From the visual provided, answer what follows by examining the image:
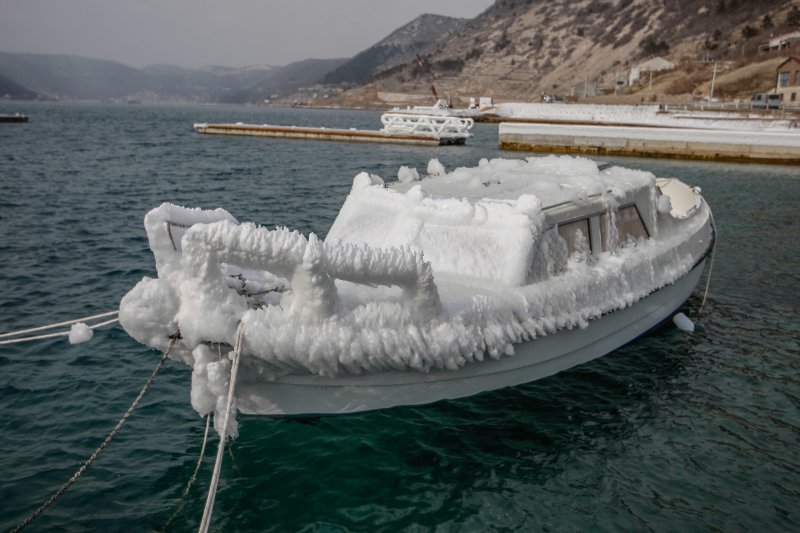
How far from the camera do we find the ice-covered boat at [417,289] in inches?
231

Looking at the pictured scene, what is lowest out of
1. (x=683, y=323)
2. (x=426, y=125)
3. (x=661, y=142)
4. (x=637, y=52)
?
(x=683, y=323)

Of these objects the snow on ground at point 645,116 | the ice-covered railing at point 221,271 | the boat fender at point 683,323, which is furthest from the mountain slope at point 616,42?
the ice-covered railing at point 221,271

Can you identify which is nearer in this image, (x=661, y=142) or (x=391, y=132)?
(x=661, y=142)

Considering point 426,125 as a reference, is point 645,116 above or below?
above

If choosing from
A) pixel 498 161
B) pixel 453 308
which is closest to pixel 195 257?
pixel 453 308

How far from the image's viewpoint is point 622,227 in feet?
34.9

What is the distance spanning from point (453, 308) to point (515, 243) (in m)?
1.73

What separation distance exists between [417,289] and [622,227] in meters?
5.53

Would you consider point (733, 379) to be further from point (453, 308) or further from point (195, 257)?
point (195, 257)

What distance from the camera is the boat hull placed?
6.73 m

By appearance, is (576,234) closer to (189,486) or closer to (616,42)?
(189,486)

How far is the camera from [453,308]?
724cm

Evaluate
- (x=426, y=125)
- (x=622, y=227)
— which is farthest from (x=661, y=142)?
(x=622, y=227)

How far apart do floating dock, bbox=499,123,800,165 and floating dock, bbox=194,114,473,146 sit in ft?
23.4
